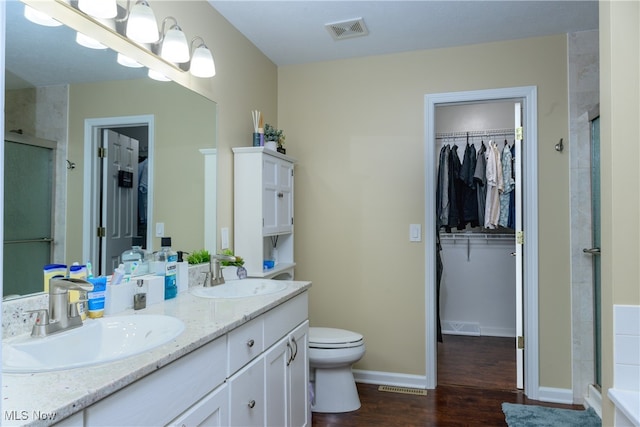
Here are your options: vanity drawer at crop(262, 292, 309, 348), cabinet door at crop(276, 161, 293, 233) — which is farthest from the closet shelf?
vanity drawer at crop(262, 292, 309, 348)

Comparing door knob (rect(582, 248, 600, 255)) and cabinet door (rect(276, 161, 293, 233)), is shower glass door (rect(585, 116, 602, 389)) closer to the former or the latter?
door knob (rect(582, 248, 600, 255))

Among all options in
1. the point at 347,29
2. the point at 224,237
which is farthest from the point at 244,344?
the point at 347,29

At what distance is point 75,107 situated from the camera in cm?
150

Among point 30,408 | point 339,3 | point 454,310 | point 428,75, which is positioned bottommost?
point 454,310

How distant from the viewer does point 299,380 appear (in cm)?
206

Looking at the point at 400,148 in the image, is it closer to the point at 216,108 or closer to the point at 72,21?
the point at 216,108

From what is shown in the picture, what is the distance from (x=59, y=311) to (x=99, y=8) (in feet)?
3.54

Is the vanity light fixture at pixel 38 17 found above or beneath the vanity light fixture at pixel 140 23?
beneath

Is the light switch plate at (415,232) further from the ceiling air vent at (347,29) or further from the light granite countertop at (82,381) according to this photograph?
the light granite countertop at (82,381)

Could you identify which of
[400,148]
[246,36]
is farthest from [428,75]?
[246,36]

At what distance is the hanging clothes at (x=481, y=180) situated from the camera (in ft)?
12.2

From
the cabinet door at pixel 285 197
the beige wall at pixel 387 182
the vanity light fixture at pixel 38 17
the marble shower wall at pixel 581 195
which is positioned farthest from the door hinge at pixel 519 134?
the vanity light fixture at pixel 38 17

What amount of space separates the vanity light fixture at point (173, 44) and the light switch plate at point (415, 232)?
184 centimetres

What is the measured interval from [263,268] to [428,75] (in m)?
1.78
